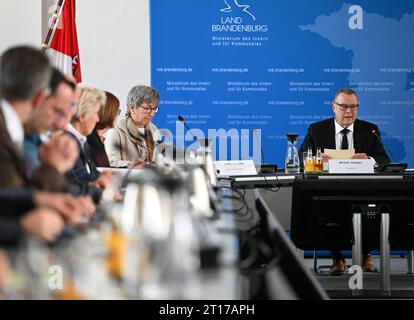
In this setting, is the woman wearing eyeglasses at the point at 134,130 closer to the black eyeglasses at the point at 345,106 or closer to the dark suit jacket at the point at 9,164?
the black eyeglasses at the point at 345,106

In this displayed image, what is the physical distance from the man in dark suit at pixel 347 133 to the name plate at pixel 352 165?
0.88m

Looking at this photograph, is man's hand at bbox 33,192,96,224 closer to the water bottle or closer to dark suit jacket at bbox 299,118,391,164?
the water bottle

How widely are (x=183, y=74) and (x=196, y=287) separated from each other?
6.56m

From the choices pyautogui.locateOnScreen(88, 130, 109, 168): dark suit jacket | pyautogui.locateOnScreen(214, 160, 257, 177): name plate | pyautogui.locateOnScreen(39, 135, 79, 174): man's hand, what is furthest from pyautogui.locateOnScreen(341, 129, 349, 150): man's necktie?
pyautogui.locateOnScreen(39, 135, 79, 174): man's hand

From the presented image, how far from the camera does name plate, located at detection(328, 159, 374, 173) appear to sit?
5281 millimetres

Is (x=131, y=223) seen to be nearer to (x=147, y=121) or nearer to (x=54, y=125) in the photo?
(x=54, y=125)

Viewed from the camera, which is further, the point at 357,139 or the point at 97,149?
the point at 357,139

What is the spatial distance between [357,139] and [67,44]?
2.85 m

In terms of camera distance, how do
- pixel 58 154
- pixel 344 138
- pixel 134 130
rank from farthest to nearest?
pixel 344 138 < pixel 134 130 < pixel 58 154

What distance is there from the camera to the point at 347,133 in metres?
6.38

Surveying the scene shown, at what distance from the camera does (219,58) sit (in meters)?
7.83

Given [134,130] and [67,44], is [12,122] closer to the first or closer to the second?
[134,130]

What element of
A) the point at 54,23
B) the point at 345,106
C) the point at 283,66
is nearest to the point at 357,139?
the point at 345,106

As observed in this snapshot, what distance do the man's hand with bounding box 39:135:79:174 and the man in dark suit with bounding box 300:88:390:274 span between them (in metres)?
4.22
